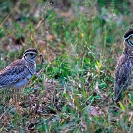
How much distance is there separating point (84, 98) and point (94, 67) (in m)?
1.25

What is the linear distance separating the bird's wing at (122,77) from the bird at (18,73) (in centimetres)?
146

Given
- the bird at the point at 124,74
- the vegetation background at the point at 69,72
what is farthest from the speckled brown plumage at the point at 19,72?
the bird at the point at 124,74

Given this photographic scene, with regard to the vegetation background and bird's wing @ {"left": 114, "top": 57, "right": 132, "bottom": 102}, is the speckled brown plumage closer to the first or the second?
Answer: the vegetation background

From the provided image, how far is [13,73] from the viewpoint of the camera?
820 cm

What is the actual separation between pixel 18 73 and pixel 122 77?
166cm

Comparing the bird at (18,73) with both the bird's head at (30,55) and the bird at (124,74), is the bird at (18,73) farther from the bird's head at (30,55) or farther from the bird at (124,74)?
the bird at (124,74)

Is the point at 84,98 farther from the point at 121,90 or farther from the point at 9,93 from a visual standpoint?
the point at 9,93

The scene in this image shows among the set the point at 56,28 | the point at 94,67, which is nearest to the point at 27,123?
the point at 94,67

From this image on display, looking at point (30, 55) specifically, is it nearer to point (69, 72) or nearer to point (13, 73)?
point (13, 73)

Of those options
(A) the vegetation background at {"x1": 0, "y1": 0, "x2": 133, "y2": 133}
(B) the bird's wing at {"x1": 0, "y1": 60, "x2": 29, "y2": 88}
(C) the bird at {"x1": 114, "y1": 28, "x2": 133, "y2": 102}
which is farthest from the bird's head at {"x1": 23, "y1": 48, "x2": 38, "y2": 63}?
(C) the bird at {"x1": 114, "y1": 28, "x2": 133, "y2": 102}

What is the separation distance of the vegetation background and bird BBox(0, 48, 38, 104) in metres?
0.17

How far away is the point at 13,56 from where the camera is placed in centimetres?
994

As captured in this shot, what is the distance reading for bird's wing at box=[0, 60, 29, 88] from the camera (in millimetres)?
7994

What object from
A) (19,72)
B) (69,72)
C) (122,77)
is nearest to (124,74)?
(122,77)
